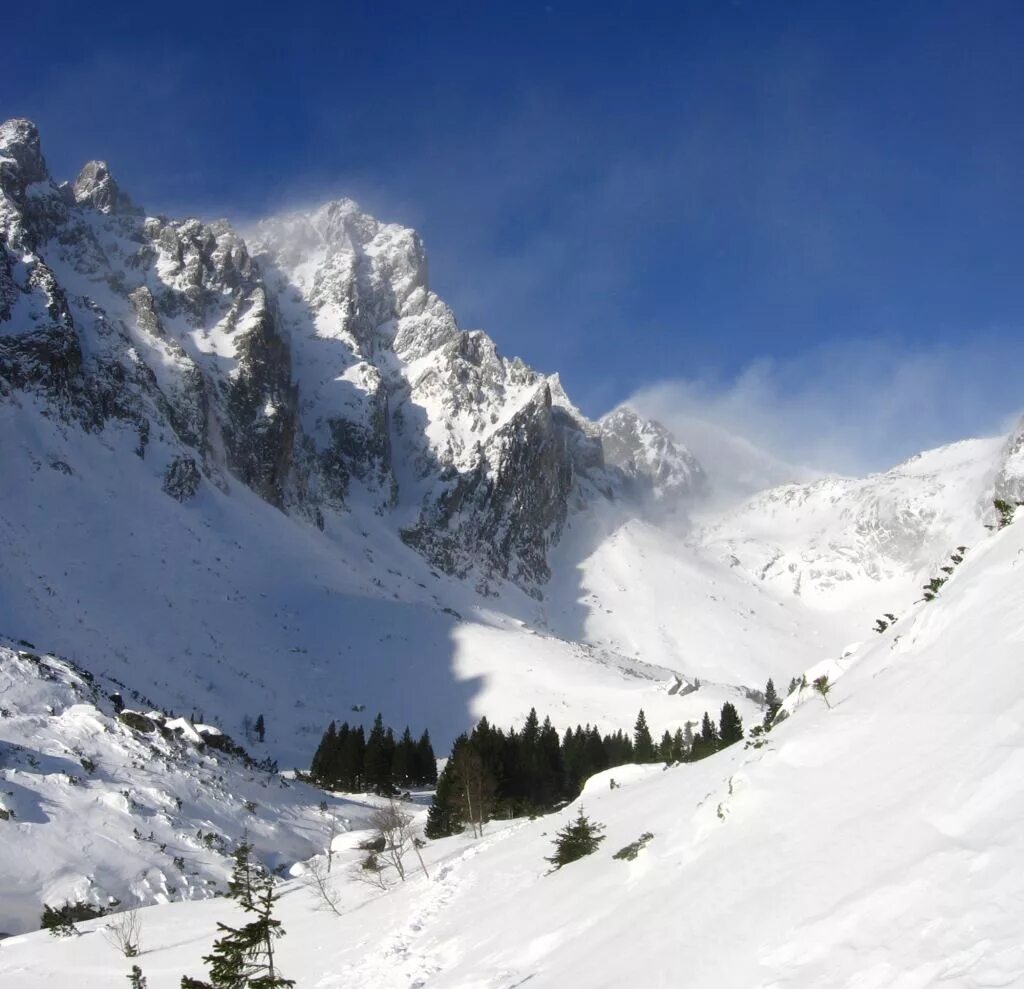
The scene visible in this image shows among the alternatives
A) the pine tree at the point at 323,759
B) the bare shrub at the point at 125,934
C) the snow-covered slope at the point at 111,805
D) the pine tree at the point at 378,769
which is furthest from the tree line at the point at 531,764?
the bare shrub at the point at 125,934

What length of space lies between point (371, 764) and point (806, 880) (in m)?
64.3

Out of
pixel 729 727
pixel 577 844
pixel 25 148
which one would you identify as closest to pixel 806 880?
pixel 577 844

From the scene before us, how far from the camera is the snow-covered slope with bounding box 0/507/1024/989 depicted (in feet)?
24.4

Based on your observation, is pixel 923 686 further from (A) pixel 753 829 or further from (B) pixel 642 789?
(B) pixel 642 789

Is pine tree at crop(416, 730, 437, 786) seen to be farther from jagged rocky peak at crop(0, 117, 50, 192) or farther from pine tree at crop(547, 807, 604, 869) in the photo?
jagged rocky peak at crop(0, 117, 50, 192)

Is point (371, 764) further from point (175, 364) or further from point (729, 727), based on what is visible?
point (175, 364)

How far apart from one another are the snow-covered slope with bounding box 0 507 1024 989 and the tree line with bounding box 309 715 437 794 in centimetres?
4564

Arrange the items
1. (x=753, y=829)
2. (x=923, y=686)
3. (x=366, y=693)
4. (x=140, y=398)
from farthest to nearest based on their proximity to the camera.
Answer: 1. (x=140, y=398)
2. (x=366, y=693)
3. (x=923, y=686)
4. (x=753, y=829)

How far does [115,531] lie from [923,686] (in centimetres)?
10775

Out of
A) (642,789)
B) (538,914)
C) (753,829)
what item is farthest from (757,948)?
(642,789)

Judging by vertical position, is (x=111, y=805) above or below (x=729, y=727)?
above

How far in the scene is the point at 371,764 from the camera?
6825cm

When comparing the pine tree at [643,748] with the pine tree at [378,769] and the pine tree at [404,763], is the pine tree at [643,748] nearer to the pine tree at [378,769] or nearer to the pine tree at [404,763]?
the pine tree at [404,763]

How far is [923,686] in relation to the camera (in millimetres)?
13227
